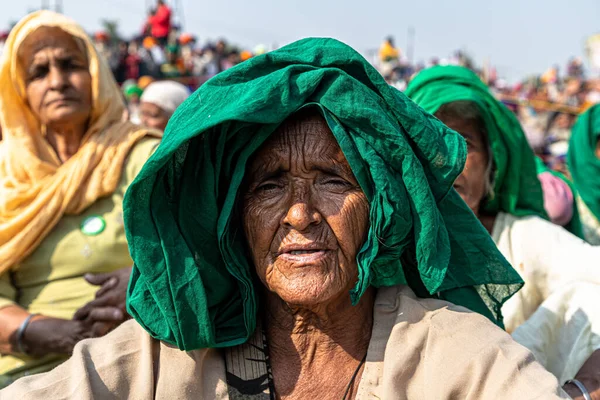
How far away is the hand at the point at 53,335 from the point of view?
11.0ft

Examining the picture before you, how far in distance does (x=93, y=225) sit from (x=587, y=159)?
402cm

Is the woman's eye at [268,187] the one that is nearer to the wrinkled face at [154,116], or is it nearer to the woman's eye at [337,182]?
the woman's eye at [337,182]

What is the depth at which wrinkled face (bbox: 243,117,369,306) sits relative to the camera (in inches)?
82.7

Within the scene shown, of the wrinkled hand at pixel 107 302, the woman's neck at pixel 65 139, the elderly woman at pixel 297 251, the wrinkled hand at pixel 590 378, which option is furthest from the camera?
the woman's neck at pixel 65 139

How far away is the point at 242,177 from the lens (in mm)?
2170

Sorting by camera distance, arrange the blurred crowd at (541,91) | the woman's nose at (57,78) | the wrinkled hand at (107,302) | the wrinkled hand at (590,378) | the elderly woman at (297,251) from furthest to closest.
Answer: the blurred crowd at (541,91), the woman's nose at (57,78), the wrinkled hand at (107,302), the wrinkled hand at (590,378), the elderly woman at (297,251)

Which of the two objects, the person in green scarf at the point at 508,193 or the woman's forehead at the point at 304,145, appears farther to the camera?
the person in green scarf at the point at 508,193

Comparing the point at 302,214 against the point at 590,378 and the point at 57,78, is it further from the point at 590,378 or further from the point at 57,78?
the point at 57,78

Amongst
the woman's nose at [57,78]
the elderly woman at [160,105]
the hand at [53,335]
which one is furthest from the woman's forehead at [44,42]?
the elderly woman at [160,105]

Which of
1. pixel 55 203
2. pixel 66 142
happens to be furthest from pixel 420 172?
pixel 66 142

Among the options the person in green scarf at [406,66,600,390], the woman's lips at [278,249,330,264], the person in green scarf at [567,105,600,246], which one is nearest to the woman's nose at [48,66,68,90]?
the person in green scarf at [406,66,600,390]

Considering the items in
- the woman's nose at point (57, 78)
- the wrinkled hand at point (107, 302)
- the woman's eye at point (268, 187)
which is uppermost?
the woman's eye at point (268, 187)

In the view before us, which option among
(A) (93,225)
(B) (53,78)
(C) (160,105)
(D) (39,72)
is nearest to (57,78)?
(B) (53,78)

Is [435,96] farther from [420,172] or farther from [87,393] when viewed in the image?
[87,393]
